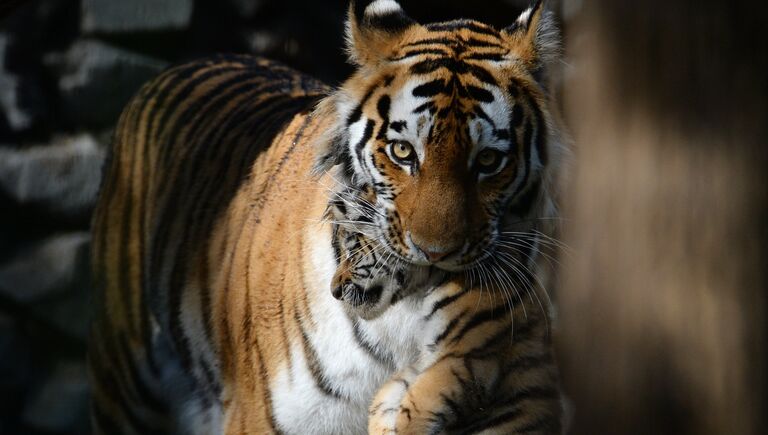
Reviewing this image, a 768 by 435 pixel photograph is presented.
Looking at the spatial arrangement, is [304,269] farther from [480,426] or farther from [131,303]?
[131,303]

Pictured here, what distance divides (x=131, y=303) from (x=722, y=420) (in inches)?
70.8

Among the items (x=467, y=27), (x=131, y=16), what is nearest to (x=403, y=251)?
(x=467, y=27)

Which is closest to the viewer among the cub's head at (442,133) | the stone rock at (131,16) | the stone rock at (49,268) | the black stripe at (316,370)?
the cub's head at (442,133)

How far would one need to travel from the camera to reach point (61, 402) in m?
3.38

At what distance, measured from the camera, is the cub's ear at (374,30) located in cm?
176

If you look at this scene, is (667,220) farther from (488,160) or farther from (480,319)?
(480,319)

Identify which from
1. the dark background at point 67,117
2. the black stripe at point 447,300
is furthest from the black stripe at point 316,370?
the dark background at point 67,117

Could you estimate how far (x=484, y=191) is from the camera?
5.31 feet

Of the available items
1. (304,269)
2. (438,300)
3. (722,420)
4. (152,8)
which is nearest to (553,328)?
(438,300)

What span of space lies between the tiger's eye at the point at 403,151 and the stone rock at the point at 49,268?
6.68 ft

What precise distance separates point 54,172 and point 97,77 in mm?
358

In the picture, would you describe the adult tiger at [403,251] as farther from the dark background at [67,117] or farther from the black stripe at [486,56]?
the dark background at [67,117]

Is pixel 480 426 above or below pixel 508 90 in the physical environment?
below

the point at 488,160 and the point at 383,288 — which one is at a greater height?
the point at 488,160
